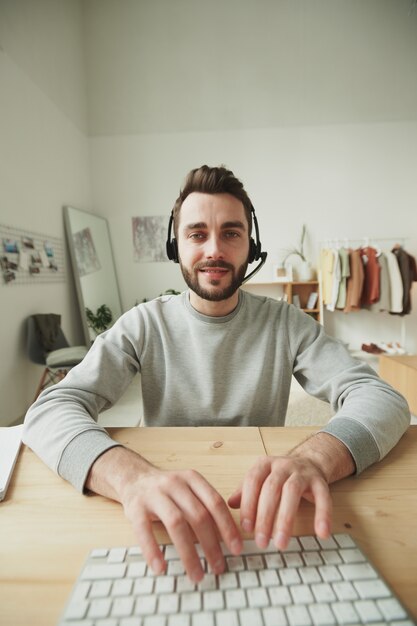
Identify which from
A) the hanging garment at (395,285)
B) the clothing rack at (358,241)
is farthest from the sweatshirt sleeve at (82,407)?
the clothing rack at (358,241)

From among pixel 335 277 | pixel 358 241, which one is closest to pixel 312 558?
pixel 335 277

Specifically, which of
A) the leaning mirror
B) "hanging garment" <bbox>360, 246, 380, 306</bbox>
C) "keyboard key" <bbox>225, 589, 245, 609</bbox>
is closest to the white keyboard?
"keyboard key" <bbox>225, 589, 245, 609</bbox>

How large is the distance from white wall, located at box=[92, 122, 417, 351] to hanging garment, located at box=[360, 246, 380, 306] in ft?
1.79

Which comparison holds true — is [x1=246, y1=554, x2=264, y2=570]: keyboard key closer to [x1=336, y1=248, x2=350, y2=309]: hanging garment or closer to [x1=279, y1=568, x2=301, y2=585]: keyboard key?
[x1=279, y1=568, x2=301, y2=585]: keyboard key

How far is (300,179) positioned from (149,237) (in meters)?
2.18

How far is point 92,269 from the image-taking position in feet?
13.5

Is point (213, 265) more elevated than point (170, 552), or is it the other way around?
point (213, 265)

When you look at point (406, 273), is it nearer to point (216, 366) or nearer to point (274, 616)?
point (216, 366)

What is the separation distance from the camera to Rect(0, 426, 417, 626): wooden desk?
1.33 ft

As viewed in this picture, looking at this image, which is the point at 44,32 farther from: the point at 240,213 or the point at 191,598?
the point at 191,598

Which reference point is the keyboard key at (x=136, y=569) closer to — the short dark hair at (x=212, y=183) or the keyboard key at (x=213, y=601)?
the keyboard key at (x=213, y=601)

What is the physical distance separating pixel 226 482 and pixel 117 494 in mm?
190

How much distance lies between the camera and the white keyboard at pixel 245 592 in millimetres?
348

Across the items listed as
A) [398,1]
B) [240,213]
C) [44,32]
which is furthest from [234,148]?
[240,213]
